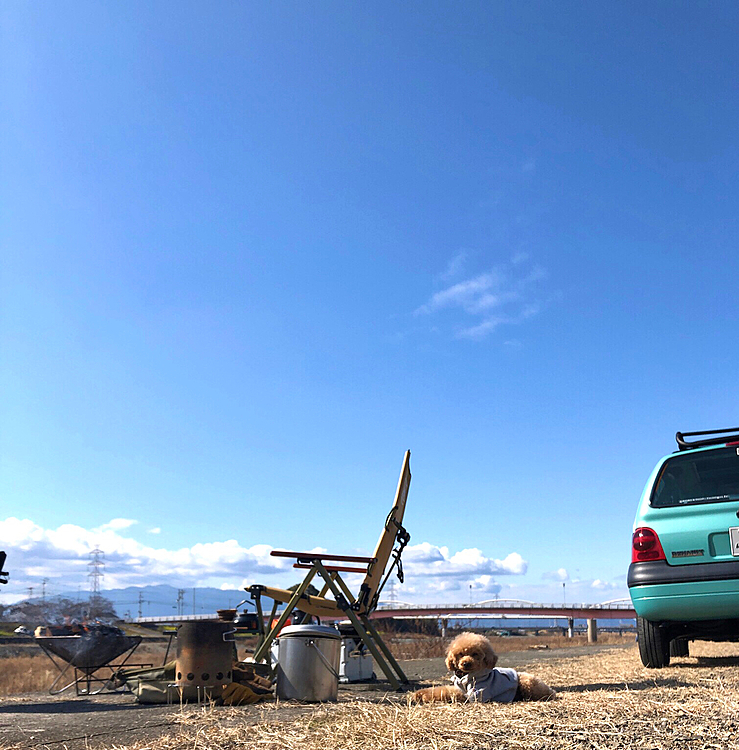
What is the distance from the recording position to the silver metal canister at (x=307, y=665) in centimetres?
621

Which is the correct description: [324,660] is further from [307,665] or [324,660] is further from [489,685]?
[489,685]

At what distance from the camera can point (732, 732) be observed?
3227 millimetres

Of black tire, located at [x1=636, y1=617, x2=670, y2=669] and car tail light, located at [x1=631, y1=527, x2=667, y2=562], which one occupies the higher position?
car tail light, located at [x1=631, y1=527, x2=667, y2=562]

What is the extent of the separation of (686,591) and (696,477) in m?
1.29

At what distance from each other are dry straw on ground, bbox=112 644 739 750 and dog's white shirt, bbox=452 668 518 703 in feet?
1.06

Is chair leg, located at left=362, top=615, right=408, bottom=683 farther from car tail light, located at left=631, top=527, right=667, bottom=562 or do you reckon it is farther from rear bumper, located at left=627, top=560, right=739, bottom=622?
car tail light, located at left=631, top=527, right=667, bottom=562

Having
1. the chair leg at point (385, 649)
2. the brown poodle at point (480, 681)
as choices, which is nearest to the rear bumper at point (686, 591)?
the brown poodle at point (480, 681)

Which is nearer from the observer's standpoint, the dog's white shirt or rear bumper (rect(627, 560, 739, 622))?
the dog's white shirt

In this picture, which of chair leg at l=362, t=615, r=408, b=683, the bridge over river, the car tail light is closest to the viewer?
the car tail light

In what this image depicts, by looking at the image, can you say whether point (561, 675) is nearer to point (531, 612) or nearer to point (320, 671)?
point (320, 671)

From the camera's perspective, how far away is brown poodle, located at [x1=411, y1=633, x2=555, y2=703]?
4852mm

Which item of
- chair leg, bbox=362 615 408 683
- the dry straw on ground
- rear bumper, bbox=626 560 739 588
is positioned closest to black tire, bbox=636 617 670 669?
rear bumper, bbox=626 560 739 588

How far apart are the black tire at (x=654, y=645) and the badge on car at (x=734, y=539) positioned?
1.31 meters

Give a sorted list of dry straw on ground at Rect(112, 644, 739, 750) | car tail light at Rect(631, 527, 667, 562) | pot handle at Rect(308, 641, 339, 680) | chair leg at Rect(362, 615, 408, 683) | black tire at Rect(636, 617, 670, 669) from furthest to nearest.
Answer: chair leg at Rect(362, 615, 408, 683)
black tire at Rect(636, 617, 670, 669)
car tail light at Rect(631, 527, 667, 562)
pot handle at Rect(308, 641, 339, 680)
dry straw on ground at Rect(112, 644, 739, 750)
